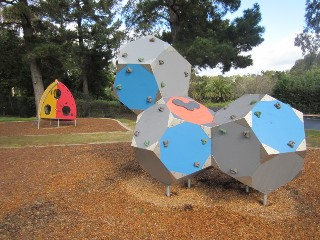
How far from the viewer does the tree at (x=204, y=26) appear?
2027 cm

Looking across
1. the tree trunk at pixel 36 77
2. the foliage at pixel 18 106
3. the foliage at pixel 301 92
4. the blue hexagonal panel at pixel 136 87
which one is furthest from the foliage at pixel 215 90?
the blue hexagonal panel at pixel 136 87

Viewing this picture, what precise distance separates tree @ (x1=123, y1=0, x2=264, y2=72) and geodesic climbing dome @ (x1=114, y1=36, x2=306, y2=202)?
13.9 metres

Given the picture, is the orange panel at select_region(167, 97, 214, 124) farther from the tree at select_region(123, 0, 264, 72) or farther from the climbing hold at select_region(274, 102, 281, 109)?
the tree at select_region(123, 0, 264, 72)

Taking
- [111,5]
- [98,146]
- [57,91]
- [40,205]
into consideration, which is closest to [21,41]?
[111,5]

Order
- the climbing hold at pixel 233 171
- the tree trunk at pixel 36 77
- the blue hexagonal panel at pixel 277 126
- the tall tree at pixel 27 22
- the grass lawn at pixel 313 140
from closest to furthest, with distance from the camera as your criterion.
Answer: the blue hexagonal panel at pixel 277 126, the climbing hold at pixel 233 171, the grass lawn at pixel 313 140, the tall tree at pixel 27 22, the tree trunk at pixel 36 77

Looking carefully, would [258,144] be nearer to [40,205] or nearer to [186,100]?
[186,100]

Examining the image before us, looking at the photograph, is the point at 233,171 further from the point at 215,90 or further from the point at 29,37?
the point at 215,90

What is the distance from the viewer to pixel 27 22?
21.7 metres

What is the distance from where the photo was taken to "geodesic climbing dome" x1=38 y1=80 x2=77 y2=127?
16.3 m

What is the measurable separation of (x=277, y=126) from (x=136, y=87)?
9.21 feet

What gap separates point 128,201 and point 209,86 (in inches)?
1329

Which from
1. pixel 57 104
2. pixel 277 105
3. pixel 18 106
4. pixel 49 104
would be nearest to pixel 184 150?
pixel 277 105

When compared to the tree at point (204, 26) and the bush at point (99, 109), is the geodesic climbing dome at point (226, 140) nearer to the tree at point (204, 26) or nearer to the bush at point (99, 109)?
the tree at point (204, 26)

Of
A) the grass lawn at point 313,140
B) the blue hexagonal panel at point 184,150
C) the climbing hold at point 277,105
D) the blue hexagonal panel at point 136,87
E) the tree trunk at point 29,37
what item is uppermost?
the tree trunk at point 29,37
